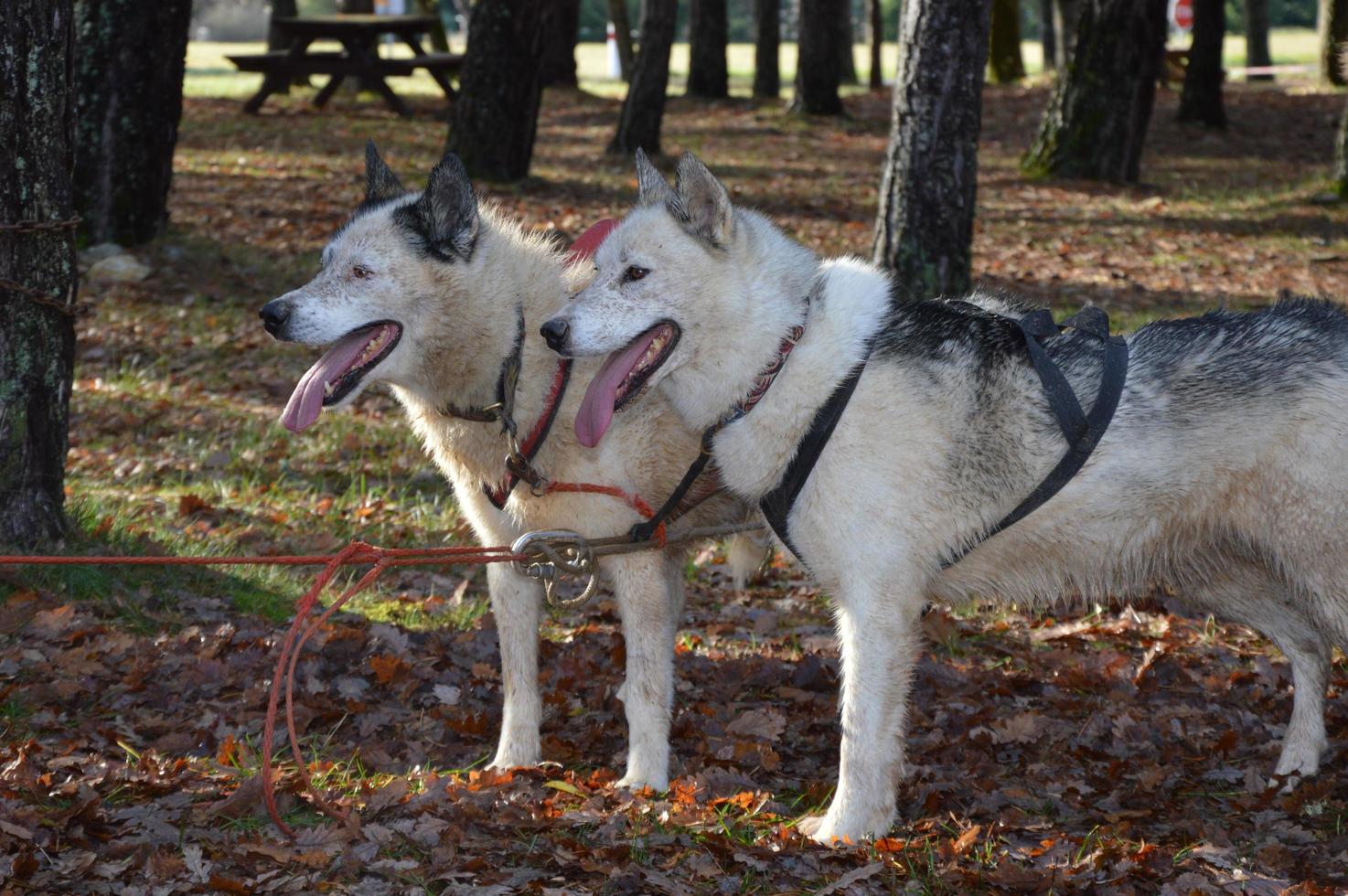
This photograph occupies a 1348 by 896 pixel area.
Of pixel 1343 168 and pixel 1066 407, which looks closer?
pixel 1066 407

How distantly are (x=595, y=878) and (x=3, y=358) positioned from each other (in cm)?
343

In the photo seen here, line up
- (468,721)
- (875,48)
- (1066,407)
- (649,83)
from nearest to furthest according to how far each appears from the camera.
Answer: (1066,407), (468,721), (649,83), (875,48)

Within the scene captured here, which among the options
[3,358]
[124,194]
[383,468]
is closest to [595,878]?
[3,358]

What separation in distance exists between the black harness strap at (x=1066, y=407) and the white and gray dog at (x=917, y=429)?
0.03m

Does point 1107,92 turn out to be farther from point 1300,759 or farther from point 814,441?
point 814,441

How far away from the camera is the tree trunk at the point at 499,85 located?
1369cm

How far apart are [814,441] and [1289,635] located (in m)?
2.08

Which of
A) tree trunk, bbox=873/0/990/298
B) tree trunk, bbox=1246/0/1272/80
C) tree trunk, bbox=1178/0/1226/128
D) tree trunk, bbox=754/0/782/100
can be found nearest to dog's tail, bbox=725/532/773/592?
tree trunk, bbox=873/0/990/298

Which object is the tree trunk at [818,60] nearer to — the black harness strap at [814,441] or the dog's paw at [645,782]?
the black harness strap at [814,441]

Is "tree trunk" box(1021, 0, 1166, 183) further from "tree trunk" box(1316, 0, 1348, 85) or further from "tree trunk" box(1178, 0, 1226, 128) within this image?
"tree trunk" box(1316, 0, 1348, 85)

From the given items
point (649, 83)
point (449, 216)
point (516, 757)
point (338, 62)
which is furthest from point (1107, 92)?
point (516, 757)

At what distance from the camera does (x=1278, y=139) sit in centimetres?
2055

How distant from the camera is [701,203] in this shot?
420 centimetres

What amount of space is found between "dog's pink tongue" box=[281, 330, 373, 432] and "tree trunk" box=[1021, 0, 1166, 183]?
1285 centimetres
